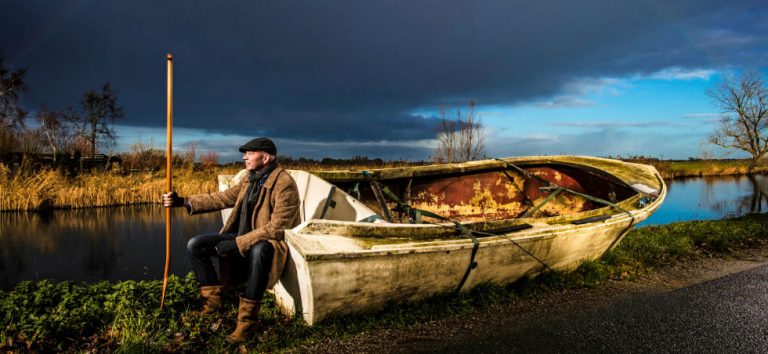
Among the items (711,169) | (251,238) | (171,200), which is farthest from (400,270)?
(711,169)

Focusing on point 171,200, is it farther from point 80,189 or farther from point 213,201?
point 80,189

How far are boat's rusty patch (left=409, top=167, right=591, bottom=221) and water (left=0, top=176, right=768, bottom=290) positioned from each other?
4166 mm

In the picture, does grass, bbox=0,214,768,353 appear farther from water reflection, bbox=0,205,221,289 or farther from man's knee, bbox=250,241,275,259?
water reflection, bbox=0,205,221,289

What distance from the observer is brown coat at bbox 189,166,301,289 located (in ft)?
12.5

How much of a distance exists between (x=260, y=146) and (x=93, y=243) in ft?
29.7

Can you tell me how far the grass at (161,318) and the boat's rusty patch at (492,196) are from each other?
2323mm

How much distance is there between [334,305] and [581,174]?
594 centimetres

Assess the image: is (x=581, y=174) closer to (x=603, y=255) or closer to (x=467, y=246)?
(x=603, y=255)

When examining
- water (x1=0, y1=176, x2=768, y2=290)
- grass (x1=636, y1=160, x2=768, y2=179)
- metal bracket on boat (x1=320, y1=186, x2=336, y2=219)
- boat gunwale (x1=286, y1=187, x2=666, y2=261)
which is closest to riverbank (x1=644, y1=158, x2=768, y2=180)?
grass (x1=636, y1=160, x2=768, y2=179)

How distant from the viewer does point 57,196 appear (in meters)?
14.2

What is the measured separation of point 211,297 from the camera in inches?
167

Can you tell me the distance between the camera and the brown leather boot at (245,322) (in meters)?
3.72

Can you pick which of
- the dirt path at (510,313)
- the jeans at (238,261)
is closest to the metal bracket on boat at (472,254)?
the dirt path at (510,313)

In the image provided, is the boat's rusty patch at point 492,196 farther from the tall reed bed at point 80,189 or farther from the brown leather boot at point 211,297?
the tall reed bed at point 80,189
